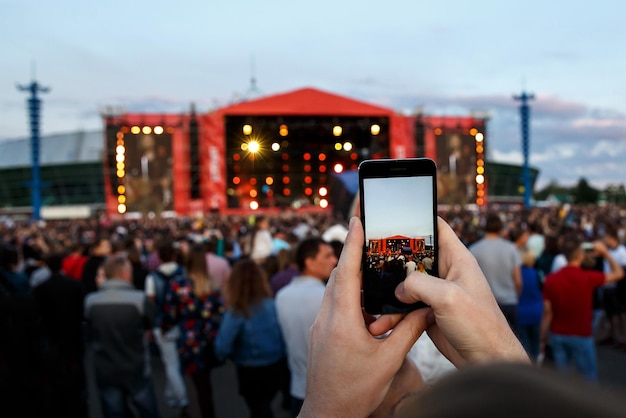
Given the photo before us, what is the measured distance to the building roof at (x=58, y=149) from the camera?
247 ft

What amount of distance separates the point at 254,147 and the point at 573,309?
4362 mm

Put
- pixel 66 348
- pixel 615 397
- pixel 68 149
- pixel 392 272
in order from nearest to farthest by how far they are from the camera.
Result: 1. pixel 615 397
2. pixel 392 272
3. pixel 66 348
4. pixel 68 149

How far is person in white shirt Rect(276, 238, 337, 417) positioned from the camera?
177 inches

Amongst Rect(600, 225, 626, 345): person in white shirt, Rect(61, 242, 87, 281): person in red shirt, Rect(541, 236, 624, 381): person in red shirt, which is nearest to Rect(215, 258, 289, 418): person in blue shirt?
Rect(541, 236, 624, 381): person in red shirt

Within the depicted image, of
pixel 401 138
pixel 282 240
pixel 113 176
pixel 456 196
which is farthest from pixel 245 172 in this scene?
pixel 282 240

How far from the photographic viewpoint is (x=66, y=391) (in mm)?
5742

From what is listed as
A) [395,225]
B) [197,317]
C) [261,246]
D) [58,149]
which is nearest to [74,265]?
[261,246]

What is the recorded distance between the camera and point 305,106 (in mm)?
36906

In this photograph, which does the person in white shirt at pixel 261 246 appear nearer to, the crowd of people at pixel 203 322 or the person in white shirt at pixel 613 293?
the crowd of people at pixel 203 322

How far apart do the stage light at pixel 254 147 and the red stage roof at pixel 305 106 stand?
1344 inches

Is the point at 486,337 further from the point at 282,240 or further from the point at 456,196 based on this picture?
the point at 456,196

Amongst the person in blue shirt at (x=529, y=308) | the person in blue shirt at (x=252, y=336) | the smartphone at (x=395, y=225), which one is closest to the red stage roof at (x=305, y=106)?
the person in blue shirt at (x=529, y=308)

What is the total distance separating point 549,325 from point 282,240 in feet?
16.5

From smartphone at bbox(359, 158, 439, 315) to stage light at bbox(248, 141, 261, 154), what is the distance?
1109 mm
